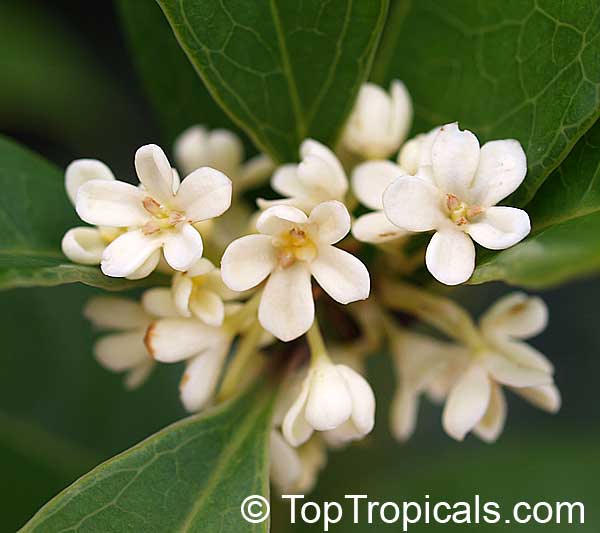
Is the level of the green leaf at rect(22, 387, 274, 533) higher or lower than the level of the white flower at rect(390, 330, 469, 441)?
lower

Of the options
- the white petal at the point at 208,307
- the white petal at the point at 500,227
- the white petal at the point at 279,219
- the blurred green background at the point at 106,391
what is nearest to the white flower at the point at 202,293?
the white petal at the point at 208,307

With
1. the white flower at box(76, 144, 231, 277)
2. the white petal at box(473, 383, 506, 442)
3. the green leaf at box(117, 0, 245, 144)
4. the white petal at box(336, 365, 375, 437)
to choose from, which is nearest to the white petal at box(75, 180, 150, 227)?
the white flower at box(76, 144, 231, 277)

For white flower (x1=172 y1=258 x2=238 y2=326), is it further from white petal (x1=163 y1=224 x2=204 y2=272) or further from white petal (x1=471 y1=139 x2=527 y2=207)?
white petal (x1=471 y1=139 x2=527 y2=207)

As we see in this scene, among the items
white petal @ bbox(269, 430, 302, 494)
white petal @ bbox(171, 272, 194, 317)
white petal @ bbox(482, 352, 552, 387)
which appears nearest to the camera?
white petal @ bbox(171, 272, 194, 317)

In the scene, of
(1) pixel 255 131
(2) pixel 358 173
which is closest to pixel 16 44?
(1) pixel 255 131

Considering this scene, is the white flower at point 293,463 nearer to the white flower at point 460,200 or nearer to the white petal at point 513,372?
the white petal at point 513,372

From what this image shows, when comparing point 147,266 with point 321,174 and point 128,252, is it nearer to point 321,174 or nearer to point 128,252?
point 128,252

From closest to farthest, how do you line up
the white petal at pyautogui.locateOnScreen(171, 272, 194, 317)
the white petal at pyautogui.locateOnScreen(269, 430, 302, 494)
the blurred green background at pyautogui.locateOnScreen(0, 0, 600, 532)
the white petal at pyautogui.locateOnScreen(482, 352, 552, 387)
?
1. the white petal at pyautogui.locateOnScreen(171, 272, 194, 317)
2. the white petal at pyautogui.locateOnScreen(482, 352, 552, 387)
3. the white petal at pyautogui.locateOnScreen(269, 430, 302, 494)
4. the blurred green background at pyautogui.locateOnScreen(0, 0, 600, 532)
